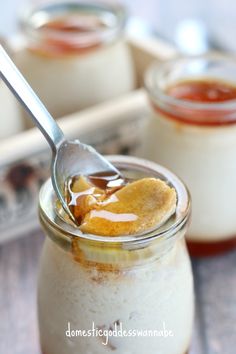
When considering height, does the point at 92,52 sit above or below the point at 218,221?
above

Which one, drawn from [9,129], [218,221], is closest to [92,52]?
[9,129]

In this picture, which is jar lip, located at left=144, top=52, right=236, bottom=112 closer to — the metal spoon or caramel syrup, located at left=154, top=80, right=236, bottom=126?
caramel syrup, located at left=154, top=80, right=236, bottom=126

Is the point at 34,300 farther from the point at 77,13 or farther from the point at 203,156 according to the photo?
the point at 77,13

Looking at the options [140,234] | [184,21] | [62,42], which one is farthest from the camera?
[184,21]

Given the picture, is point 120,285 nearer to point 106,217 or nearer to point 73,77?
point 106,217

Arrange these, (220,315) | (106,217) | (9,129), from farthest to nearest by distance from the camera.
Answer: (9,129) → (220,315) → (106,217)

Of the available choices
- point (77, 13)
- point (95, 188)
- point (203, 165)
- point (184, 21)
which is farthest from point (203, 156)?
point (184, 21)

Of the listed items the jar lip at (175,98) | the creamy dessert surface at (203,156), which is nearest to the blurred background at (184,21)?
the jar lip at (175,98)

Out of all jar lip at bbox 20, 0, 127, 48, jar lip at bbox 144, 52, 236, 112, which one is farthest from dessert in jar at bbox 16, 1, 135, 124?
jar lip at bbox 144, 52, 236, 112
